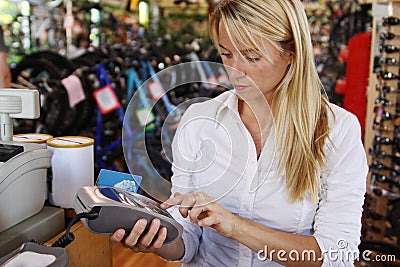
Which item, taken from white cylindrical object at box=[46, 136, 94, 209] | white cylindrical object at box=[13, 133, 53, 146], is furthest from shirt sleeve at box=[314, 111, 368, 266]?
white cylindrical object at box=[13, 133, 53, 146]

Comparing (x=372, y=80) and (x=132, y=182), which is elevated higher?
(x=372, y=80)

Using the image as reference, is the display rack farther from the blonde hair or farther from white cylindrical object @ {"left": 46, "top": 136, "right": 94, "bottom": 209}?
white cylindrical object @ {"left": 46, "top": 136, "right": 94, "bottom": 209}

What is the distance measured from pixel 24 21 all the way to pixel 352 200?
541 centimetres

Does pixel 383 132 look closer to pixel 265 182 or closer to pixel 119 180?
pixel 265 182

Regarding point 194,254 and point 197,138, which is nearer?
point 197,138

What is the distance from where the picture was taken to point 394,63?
2.74 meters

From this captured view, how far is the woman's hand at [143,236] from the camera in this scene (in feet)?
2.85

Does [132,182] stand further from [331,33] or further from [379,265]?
[331,33]

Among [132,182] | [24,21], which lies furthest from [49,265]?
[24,21]

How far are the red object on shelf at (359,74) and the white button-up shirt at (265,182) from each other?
7.65ft

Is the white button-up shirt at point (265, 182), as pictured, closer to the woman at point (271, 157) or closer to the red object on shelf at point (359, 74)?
the woman at point (271, 157)

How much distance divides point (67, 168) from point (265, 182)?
510mm

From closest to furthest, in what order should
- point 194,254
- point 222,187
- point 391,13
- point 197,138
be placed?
point 222,187 < point 197,138 < point 194,254 < point 391,13

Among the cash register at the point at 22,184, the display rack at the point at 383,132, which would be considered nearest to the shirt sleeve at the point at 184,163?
the cash register at the point at 22,184
